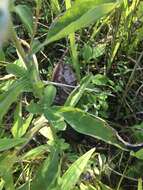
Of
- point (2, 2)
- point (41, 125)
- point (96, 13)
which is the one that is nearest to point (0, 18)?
point (2, 2)

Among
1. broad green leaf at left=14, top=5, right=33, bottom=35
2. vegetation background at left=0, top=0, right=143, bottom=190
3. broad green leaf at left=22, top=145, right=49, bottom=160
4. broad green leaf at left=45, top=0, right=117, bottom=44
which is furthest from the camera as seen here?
broad green leaf at left=22, top=145, right=49, bottom=160

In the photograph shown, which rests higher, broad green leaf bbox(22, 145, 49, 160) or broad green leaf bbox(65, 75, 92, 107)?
broad green leaf bbox(65, 75, 92, 107)

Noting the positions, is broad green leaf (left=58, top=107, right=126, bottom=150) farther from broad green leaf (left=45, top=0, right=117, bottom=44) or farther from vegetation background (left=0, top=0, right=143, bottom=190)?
broad green leaf (left=45, top=0, right=117, bottom=44)

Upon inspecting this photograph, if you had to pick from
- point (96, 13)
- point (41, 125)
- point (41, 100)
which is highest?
point (96, 13)

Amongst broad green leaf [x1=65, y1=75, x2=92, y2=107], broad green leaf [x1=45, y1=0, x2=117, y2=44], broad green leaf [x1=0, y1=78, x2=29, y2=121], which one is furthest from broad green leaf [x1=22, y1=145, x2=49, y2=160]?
broad green leaf [x1=45, y1=0, x2=117, y2=44]

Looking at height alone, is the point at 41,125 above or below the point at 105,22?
below

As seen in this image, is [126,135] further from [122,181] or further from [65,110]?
[65,110]

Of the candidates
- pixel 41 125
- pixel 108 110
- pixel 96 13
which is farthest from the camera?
pixel 108 110

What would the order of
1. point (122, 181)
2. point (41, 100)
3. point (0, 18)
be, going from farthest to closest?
1. point (122, 181)
2. point (41, 100)
3. point (0, 18)

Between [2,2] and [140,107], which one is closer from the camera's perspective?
[2,2]

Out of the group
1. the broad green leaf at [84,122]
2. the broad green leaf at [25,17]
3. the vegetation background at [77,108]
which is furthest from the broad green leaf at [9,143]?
the broad green leaf at [25,17]
